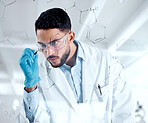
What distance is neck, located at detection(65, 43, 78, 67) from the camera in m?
0.71

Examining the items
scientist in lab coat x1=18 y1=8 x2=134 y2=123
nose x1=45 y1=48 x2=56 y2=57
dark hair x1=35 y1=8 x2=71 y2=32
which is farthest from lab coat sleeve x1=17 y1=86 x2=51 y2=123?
dark hair x1=35 y1=8 x2=71 y2=32

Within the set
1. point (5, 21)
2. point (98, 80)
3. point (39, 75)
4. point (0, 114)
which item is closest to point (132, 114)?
point (98, 80)

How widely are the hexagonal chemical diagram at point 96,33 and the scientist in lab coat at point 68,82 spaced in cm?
4

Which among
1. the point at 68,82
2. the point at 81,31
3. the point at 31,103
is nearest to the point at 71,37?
the point at 81,31

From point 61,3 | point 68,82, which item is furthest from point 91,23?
point 68,82

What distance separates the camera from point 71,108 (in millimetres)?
682

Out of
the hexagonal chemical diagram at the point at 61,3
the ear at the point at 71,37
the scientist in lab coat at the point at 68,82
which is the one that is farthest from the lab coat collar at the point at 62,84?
the hexagonal chemical diagram at the point at 61,3

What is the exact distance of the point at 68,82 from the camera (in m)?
0.71

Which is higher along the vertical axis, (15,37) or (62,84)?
(15,37)

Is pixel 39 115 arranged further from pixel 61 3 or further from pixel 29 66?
pixel 61 3

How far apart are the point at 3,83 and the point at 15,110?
0.41 feet

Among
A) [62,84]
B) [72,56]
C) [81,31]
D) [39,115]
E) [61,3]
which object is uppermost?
[61,3]

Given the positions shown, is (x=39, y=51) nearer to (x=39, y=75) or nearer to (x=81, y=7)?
(x=39, y=75)

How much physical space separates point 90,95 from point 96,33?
0.27 metres
